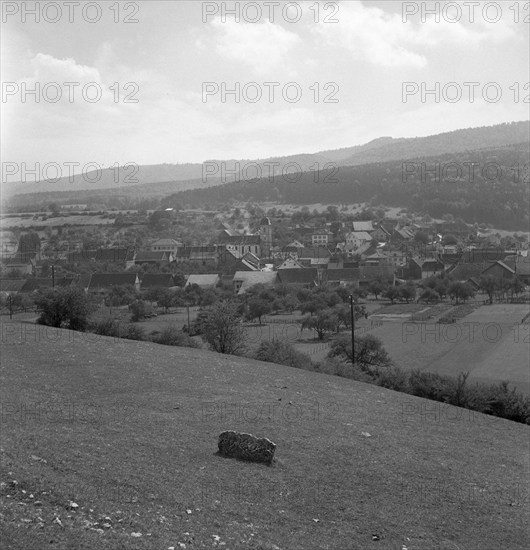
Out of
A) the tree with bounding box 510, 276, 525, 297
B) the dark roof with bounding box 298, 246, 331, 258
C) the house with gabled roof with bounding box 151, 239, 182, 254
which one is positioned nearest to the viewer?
the tree with bounding box 510, 276, 525, 297

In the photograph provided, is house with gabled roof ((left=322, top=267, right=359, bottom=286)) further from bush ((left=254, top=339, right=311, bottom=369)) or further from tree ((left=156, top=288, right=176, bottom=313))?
bush ((left=254, top=339, right=311, bottom=369))

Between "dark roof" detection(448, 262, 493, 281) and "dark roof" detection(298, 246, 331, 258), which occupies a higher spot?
"dark roof" detection(298, 246, 331, 258)

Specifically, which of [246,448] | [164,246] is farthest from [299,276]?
[246,448]

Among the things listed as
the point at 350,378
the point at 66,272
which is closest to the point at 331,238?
the point at 66,272

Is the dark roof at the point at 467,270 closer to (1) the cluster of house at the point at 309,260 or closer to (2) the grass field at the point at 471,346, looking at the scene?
(1) the cluster of house at the point at 309,260

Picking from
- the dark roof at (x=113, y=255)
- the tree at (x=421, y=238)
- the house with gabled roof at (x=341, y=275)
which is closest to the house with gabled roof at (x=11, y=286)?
the dark roof at (x=113, y=255)

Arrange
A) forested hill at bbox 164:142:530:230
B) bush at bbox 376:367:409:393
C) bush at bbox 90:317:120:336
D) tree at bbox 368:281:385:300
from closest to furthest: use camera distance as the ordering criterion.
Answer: bush at bbox 376:367:409:393
bush at bbox 90:317:120:336
tree at bbox 368:281:385:300
forested hill at bbox 164:142:530:230

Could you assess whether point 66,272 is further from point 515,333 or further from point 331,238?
point 331,238

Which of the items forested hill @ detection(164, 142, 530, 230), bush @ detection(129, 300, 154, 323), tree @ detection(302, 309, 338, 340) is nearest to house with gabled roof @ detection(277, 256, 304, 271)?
bush @ detection(129, 300, 154, 323)
